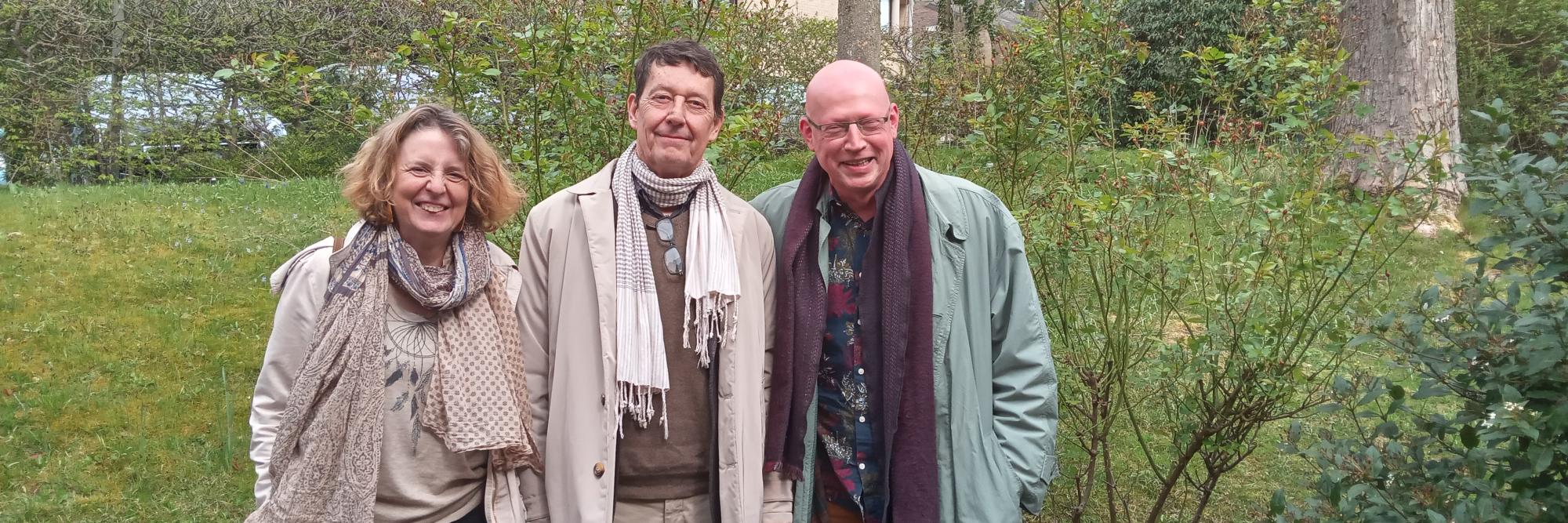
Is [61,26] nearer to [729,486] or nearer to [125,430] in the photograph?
[125,430]

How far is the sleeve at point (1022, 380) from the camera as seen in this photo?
2.64 m

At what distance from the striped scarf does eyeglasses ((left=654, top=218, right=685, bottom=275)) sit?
4 centimetres

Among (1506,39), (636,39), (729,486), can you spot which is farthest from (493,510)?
(1506,39)

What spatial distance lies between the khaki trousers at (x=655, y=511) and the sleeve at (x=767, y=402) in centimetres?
19

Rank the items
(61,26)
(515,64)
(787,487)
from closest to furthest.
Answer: (787,487) < (515,64) < (61,26)

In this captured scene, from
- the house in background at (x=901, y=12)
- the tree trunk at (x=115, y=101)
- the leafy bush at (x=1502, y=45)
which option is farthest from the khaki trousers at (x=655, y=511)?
the house in background at (x=901, y=12)

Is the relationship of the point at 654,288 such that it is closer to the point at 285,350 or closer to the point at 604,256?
the point at 604,256

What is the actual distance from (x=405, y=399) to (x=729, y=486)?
79cm

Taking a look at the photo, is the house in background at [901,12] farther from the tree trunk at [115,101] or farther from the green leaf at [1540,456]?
the green leaf at [1540,456]

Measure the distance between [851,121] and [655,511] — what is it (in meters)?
1.09

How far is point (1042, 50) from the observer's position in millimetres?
3723

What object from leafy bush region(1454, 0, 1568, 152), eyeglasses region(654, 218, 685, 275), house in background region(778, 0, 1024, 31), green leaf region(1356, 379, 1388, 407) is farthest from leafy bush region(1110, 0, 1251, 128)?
eyeglasses region(654, 218, 685, 275)

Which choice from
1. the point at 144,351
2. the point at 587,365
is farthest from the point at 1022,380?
the point at 144,351

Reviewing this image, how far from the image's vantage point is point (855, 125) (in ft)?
8.55
